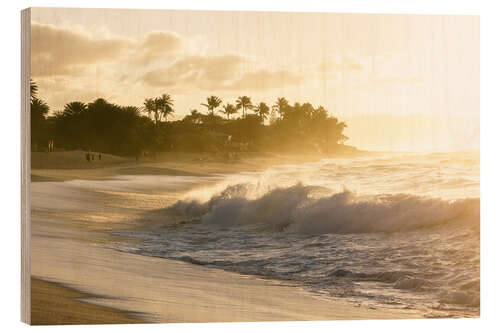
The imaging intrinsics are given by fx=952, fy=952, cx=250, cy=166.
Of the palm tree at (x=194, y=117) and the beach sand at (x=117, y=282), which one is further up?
the palm tree at (x=194, y=117)

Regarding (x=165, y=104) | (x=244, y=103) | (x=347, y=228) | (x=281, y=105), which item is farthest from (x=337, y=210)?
(x=165, y=104)

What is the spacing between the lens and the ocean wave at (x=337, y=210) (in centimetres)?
773

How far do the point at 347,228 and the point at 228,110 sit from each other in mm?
1404

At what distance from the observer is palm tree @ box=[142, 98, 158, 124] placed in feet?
24.6

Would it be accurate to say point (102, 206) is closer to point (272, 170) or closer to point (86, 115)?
point (86, 115)

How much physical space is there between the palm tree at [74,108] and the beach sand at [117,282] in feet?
1.47

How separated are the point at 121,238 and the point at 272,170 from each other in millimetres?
1320

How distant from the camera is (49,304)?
7.07m

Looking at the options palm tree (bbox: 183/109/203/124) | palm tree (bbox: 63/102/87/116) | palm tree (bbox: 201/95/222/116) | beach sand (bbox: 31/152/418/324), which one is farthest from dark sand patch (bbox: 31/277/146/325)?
palm tree (bbox: 201/95/222/116)

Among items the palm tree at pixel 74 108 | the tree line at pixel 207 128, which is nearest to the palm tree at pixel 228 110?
the tree line at pixel 207 128

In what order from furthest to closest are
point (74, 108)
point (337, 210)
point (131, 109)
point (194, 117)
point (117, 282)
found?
point (337, 210) < point (194, 117) < point (131, 109) < point (74, 108) < point (117, 282)

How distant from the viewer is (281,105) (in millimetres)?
7621

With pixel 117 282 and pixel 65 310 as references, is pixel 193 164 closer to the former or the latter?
pixel 117 282

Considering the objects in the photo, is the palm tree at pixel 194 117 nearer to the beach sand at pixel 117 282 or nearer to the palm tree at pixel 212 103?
the palm tree at pixel 212 103
